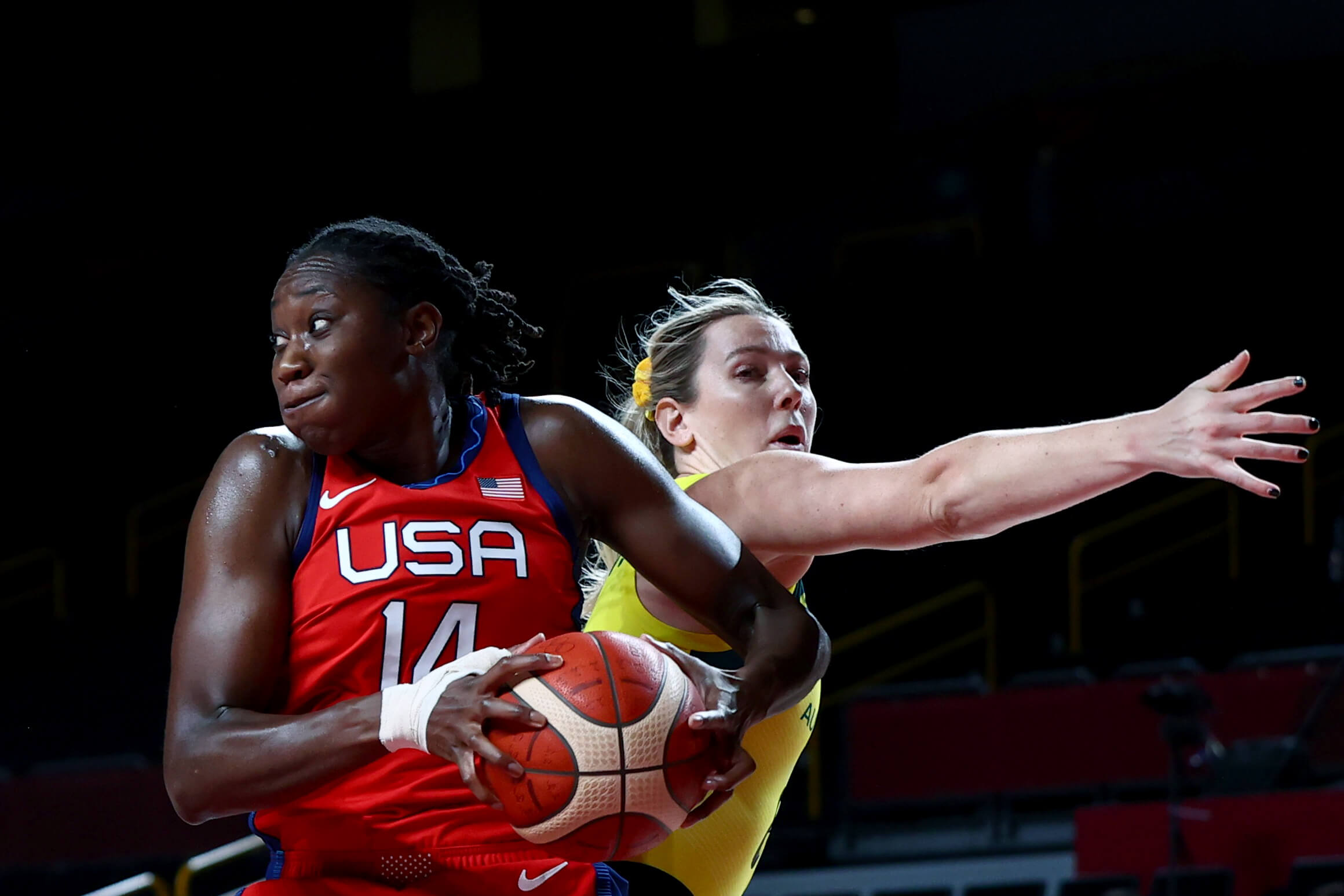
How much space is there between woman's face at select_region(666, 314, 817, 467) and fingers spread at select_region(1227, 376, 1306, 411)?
1.11 metres

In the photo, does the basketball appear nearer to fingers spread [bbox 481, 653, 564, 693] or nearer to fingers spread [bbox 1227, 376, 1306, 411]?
fingers spread [bbox 481, 653, 564, 693]

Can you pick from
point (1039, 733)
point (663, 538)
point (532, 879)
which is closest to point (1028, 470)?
point (663, 538)

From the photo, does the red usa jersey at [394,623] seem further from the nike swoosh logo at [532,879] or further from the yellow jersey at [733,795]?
the yellow jersey at [733,795]

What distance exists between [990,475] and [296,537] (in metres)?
1.08

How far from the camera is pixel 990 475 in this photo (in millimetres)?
2600

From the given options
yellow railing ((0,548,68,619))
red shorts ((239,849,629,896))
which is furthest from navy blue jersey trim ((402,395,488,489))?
yellow railing ((0,548,68,619))

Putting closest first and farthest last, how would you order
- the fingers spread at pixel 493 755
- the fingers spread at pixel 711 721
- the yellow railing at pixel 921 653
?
the fingers spread at pixel 493 755
the fingers spread at pixel 711 721
the yellow railing at pixel 921 653

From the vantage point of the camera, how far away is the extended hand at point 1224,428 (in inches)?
90.0

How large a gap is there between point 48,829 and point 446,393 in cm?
705

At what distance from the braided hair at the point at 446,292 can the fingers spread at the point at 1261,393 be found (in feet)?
3.57

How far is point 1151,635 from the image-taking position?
31.3ft

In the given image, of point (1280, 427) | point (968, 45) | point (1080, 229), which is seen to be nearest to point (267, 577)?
point (1280, 427)

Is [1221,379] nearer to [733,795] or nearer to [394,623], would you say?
[733,795]

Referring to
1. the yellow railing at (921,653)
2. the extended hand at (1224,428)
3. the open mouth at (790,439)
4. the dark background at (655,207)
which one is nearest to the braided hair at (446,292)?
the open mouth at (790,439)
